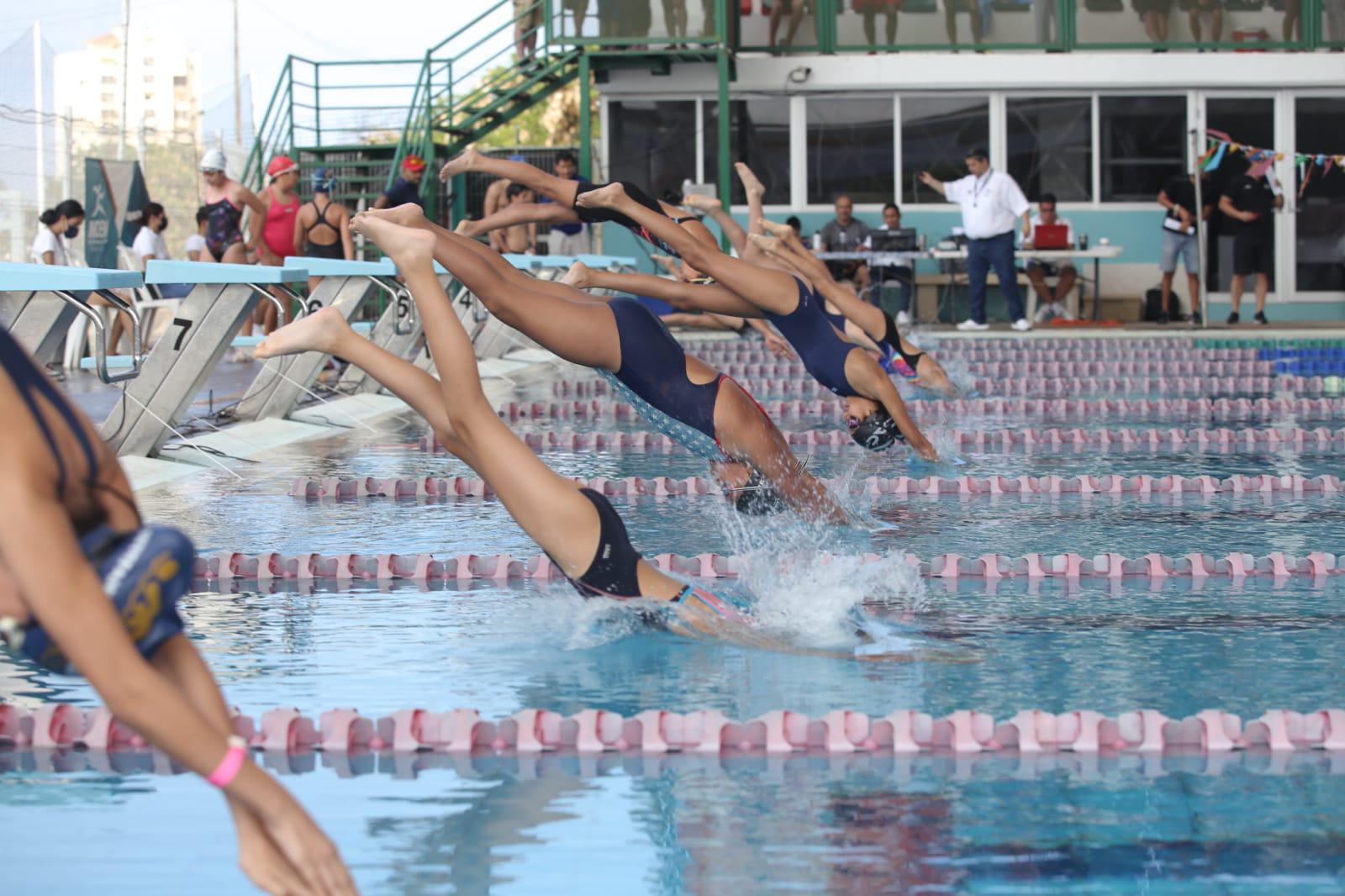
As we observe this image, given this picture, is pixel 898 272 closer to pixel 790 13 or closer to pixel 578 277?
pixel 790 13

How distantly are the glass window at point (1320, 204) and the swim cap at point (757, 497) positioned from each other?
15.9m

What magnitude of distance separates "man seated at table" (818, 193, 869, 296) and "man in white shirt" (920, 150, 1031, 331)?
68.3 inches

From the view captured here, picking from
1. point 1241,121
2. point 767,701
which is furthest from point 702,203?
point 1241,121

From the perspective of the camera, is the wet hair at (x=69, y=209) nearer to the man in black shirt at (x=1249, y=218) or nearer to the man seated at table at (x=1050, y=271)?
the man seated at table at (x=1050, y=271)

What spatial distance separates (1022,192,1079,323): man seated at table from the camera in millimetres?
18250

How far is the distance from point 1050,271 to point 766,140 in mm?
3830

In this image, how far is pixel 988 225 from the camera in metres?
16.4

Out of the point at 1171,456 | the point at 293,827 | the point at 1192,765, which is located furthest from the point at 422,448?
the point at 293,827

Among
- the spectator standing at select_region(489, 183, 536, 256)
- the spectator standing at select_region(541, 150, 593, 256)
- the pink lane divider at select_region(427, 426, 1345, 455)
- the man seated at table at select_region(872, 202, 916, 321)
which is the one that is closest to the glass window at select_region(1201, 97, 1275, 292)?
the man seated at table at select_region(872, 202, 916, 321)

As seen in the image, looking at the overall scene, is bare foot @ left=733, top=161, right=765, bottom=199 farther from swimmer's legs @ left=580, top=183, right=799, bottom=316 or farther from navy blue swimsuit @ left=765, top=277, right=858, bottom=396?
swimmer's legs @ left=580, top=183, right=799, bottom=316

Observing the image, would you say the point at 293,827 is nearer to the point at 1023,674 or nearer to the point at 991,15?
the point at 1023,674

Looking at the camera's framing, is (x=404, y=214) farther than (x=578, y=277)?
No

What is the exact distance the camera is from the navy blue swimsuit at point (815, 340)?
6785mm

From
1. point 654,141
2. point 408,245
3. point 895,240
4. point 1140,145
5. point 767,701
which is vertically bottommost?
point 767,701
